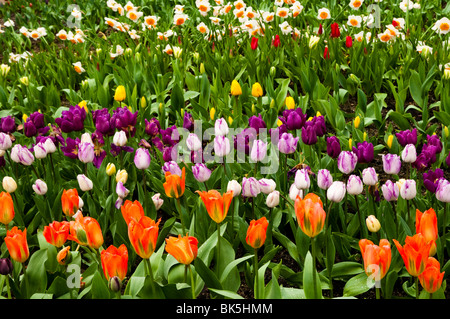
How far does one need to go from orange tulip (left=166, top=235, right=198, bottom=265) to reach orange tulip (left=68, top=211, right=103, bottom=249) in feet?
0.71

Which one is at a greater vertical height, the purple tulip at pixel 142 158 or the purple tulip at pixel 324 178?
the purple tulip at pixel 324 178

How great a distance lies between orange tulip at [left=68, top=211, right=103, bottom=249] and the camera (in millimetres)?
1470

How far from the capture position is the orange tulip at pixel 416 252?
50.9 inches

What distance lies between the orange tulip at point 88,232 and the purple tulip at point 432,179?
1.14m

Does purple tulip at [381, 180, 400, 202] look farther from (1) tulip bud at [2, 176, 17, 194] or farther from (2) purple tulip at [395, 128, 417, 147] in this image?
(1) tulip bud at [2, 176, 17, 194]

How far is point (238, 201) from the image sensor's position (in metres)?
2.17

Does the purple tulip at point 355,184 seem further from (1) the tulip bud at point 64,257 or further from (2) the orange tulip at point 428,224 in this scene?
(1) the tulip bud at point 64,257

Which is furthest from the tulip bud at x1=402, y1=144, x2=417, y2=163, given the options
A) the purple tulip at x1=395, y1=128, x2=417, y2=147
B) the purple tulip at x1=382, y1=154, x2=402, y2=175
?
the purple tulip at x1=395, y1=128, x2=417, y2=147

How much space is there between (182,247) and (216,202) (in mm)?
183

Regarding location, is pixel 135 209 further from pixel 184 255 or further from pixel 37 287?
pixel 37 287

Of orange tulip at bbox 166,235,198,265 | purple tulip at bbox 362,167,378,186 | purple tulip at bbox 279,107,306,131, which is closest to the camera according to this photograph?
orange tulip at bbox 166,235,198,265

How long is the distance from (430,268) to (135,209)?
2.67 ft

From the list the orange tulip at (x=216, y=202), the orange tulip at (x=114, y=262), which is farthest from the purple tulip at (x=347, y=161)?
the orange tulip at (x=114, y=262)
